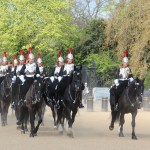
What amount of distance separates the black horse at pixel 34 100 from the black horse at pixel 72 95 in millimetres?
943

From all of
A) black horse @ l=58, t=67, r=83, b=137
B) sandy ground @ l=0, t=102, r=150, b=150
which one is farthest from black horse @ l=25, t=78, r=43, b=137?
black horse @ l=58, t=67, r=83, b=137

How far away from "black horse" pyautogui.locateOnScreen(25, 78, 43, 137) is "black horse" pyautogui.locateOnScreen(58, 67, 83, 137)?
94 cm

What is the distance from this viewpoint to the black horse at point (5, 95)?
24703 millimetres

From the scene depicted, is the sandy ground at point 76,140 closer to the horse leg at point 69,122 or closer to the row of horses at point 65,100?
the horse leg at point 69,122

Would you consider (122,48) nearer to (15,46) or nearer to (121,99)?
(15,46)

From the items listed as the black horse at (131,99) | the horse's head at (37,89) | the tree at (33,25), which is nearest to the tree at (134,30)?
the tree at (33,25)

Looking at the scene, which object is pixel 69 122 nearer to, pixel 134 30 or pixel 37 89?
pixel 37 89

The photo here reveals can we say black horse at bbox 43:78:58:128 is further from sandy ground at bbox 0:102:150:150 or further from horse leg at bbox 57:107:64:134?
sandy ground at bbox 0:102:150:150

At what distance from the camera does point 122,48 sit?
4400cm

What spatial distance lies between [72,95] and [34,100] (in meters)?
1.29

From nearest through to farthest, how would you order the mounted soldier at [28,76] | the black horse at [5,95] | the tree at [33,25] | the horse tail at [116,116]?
the mounted soldier at [28,76] → the horse tail at [116,116] → the black horse at [5,95] → the tree at [33,25]

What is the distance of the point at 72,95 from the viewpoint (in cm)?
1981

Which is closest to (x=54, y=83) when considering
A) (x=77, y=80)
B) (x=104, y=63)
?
(x=77, y=80)

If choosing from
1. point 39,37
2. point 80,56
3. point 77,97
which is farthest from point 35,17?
point 77,97
